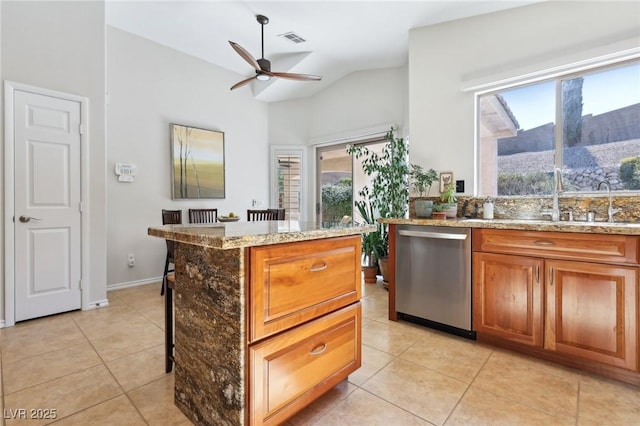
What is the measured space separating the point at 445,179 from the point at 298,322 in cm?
232

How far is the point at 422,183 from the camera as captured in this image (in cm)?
305

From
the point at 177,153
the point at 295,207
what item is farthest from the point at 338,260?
the point at 295,207

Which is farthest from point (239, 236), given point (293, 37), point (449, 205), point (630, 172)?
point (293, 37)

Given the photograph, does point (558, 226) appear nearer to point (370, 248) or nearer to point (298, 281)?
point (298, 281)

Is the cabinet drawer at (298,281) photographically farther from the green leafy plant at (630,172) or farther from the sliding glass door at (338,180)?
the sliding glass door at (338,180)

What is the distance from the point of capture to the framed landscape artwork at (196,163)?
13.6ft

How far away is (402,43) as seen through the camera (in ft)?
11.9

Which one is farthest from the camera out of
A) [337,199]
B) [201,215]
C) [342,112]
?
[337,199]

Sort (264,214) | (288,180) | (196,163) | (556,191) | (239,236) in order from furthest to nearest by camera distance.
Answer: (288,180)
(264,214)
(196,163)
(556,191)
(239,236)

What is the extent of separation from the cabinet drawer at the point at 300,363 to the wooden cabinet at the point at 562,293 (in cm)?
114

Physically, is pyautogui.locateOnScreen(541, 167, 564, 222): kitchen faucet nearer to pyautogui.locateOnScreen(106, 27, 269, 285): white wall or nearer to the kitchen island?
the kitchen island

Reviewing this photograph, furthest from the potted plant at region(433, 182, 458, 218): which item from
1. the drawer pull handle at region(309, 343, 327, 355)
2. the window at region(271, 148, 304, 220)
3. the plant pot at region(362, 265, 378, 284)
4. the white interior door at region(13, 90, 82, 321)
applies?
the white interior door at region(13, 90, 82, 321)

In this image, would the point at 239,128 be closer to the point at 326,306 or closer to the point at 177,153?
the point at 177,153

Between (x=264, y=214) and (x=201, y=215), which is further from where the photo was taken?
(x=264, y=214)
